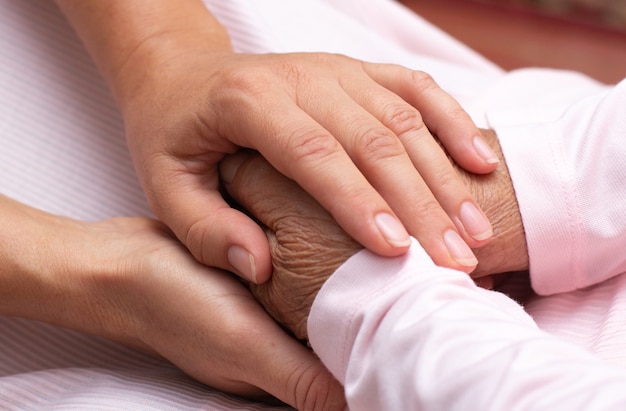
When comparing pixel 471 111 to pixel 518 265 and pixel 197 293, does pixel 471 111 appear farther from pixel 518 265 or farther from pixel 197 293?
Result: pixel 197 293

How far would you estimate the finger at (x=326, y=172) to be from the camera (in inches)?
25.9

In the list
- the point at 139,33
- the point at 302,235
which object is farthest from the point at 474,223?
the point at 139,33

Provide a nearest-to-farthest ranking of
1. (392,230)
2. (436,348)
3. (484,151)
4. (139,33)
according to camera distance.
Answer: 1. (436,348)
2. (392,230)
3. (484,151)
4. (139,33)

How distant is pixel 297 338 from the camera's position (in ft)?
2.46

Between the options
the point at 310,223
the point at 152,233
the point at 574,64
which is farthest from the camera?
the point at 574,64

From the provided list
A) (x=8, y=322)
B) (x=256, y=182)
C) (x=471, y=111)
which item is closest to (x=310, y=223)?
(x=256, y=182)

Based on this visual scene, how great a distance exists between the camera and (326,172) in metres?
0.69

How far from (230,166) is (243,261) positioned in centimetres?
12

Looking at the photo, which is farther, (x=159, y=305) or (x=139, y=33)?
(x=139, y=33)

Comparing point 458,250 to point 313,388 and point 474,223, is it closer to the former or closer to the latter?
point 474,223

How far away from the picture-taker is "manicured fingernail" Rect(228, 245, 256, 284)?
2.41ft

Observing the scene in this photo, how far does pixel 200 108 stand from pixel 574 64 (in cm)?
171

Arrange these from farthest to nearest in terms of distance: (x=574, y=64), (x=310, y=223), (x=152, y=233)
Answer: (x=574, y=64)
(x=152, y=233)
(x=310, y=223)

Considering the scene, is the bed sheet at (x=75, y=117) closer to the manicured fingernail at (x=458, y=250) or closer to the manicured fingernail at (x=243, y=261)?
the manicured fingernail at (x=243, y=261)
